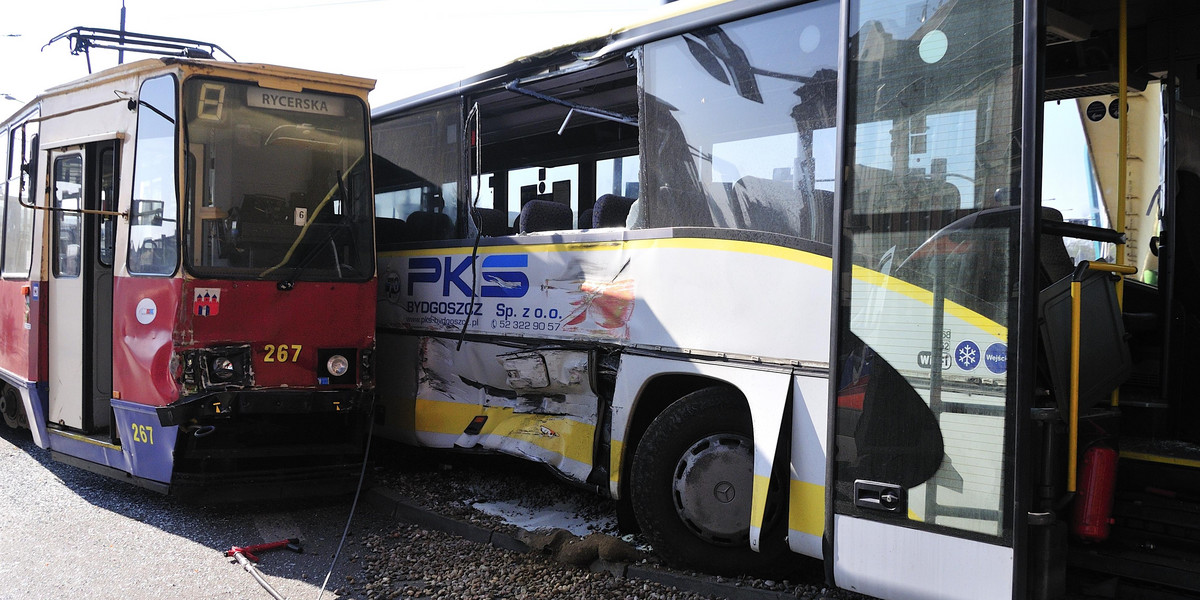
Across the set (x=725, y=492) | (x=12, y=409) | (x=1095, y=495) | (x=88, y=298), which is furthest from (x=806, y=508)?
(x=12, y=409)

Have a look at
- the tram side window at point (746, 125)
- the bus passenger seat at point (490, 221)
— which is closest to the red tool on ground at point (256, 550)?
the bus passenger seat at point (490, 221)

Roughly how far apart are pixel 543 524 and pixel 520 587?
98 cm

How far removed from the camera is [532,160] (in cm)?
695

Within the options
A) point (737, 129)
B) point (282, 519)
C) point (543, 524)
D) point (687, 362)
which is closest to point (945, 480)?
point (687, 362)

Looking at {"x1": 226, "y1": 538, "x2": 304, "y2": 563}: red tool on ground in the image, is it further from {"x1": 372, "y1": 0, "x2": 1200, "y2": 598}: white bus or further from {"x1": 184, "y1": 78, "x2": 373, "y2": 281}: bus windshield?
{"x1": 184, "y1": 78, "x2": 373, "y2": 281}: bus windshield

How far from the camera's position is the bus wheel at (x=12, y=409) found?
26.8 ft

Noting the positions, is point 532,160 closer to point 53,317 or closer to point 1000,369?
point 53,317

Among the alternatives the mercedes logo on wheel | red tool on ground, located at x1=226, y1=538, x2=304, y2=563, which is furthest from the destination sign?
the mercedes logo on wheel

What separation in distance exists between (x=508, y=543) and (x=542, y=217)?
2.16 metres

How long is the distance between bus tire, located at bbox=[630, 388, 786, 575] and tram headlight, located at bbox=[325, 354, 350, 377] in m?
2.47

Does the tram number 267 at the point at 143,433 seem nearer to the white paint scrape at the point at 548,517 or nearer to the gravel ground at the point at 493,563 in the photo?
the gravel ground at the point at 493,563

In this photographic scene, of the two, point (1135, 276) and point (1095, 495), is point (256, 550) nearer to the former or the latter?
point (1095, 495)

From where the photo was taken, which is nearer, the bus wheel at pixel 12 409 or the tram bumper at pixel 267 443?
the tram bumper at pixel 267 443

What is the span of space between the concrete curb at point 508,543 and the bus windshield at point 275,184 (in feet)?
5.28
